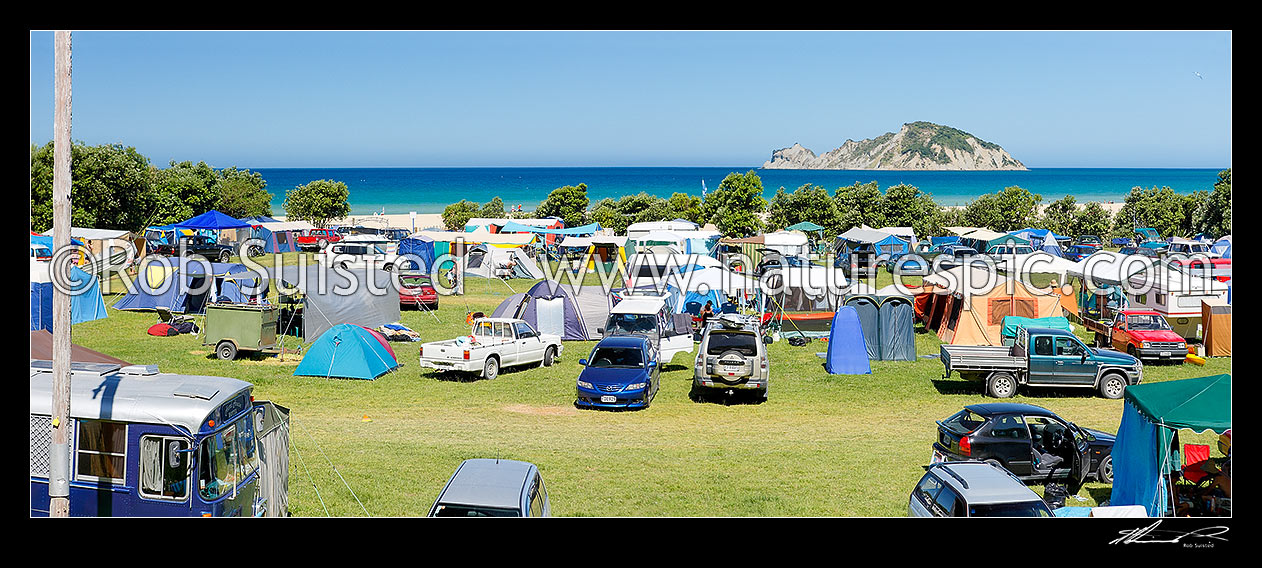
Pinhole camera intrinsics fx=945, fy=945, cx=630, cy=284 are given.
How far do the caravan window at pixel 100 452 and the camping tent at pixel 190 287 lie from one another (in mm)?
15950

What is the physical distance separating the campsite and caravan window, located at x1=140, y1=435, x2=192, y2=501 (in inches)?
92.0

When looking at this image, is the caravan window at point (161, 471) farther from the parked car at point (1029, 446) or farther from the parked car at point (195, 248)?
the parked car at point (195, 248)

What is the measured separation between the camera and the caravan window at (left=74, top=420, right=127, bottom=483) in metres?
8.00

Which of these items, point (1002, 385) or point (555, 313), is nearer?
point (1002, 385)

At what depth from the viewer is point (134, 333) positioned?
22125mm

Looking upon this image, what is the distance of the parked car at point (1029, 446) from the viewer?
11219 mm

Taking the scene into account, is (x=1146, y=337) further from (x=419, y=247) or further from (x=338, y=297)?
(x=419, y=247)

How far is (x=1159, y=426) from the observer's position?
9.58m

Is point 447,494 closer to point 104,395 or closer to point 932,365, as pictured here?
point 104,395

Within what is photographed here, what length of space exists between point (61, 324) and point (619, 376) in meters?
8.77

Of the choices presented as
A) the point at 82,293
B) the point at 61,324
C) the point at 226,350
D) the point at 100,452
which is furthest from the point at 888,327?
the point at 82,293

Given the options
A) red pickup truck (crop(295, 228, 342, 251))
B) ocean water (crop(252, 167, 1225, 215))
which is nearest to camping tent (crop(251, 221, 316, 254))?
red pickup truck (crop(295, 228, 342, 251))
